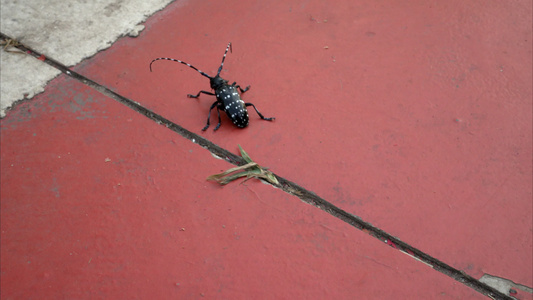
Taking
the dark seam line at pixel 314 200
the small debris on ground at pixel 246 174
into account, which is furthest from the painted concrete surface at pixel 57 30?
the small debris on ground at pixel 246 174

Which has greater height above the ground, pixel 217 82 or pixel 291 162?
pixel 217 82

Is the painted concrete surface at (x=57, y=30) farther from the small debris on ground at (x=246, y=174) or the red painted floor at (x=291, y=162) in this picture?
the small debris on ground at (x=246, y=174)

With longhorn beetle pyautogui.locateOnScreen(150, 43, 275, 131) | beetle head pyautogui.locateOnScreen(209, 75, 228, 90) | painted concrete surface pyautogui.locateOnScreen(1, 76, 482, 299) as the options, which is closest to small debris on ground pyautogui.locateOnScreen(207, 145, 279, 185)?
painted concrete surface pyautogui.locateOnScreen(1, 76, 482, 299)

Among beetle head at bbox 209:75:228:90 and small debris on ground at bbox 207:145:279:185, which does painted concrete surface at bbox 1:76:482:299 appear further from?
beetle head at bbox 209:75:228:90

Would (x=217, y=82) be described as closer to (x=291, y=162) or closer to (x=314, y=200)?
(x=291, y=162)

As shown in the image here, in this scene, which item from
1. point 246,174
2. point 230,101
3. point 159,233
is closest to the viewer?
point 159,233

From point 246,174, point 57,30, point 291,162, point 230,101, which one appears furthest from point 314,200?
point 57,30
